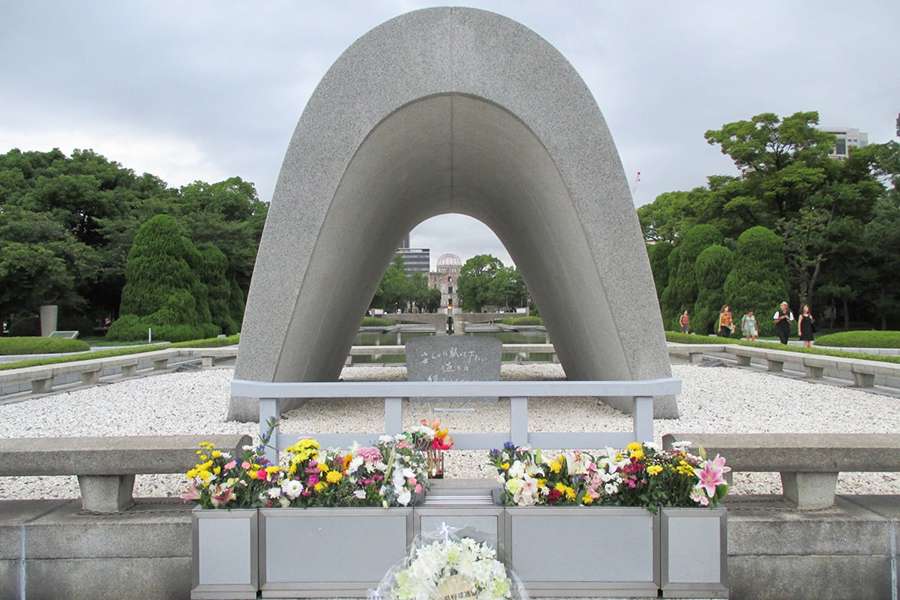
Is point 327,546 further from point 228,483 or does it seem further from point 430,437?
point 430,437

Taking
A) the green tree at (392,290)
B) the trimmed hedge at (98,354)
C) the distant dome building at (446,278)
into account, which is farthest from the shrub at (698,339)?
the distant dome building at (446,278)

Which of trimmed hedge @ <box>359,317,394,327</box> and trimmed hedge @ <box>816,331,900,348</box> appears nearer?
trimmed hedge @ <box>816,331,900,348</box>

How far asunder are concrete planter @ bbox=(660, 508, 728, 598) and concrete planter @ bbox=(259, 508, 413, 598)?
1.25 meters

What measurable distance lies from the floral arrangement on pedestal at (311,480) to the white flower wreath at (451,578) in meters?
1.09

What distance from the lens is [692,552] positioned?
319 centimetres

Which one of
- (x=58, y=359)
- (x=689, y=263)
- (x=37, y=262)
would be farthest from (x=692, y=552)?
(x=689, y=263)

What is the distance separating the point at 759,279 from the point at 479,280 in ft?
166

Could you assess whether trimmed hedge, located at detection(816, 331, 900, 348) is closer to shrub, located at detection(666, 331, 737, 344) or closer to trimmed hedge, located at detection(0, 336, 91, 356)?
shrub, located at detection(666, 331, 737, 344)

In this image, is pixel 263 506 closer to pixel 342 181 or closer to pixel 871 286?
Answer: pixel 342 181

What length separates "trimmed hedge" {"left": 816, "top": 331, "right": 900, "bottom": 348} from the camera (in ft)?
57.0

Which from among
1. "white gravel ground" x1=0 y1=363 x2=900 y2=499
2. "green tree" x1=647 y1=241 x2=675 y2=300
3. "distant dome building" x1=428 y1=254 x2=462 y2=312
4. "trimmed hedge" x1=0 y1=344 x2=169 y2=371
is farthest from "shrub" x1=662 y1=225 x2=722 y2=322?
"distant dome building" x1=428 y1=254 x2=462 y2=312

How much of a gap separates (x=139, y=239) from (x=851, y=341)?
26.1m

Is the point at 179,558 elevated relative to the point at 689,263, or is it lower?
lower

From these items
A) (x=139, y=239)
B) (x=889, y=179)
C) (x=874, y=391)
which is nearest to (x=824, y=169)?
(x=889, y=179)
